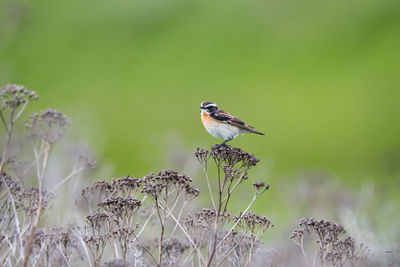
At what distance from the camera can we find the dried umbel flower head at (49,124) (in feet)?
17.8

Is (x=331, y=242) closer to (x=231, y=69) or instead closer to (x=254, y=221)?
(x=254, y=221)

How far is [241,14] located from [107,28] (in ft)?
45.3

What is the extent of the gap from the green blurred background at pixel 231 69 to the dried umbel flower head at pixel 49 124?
2829cm

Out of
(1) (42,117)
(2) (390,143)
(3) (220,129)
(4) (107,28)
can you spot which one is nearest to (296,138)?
(2) (390,143)

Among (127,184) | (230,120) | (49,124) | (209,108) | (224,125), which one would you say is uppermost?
(209,108)

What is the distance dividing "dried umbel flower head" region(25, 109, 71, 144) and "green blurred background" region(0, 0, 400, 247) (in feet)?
92.8

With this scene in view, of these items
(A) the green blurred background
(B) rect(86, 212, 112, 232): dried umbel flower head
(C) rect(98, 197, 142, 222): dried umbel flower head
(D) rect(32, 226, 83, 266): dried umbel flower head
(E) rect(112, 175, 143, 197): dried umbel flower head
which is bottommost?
(D) rect(32, 226, 83, 266): dried umbel flower head

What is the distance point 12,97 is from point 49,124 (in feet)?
1.62

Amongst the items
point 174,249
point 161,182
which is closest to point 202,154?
point 161,182

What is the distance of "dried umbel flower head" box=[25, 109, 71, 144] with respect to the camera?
5414 millimetres

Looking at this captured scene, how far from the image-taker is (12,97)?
5.12m

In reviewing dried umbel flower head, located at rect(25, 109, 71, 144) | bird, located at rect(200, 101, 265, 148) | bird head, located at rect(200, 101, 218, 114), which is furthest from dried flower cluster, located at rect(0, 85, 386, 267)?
bird head, located at rect(200, 101, 218, 114)

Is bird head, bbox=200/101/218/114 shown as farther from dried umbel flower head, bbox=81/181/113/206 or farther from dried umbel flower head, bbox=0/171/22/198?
dried umbel flower head, bbox=0/171/22/198

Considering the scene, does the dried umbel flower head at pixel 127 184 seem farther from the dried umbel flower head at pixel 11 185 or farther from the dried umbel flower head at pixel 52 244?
the dried umbel flower head at pixel 11 185
